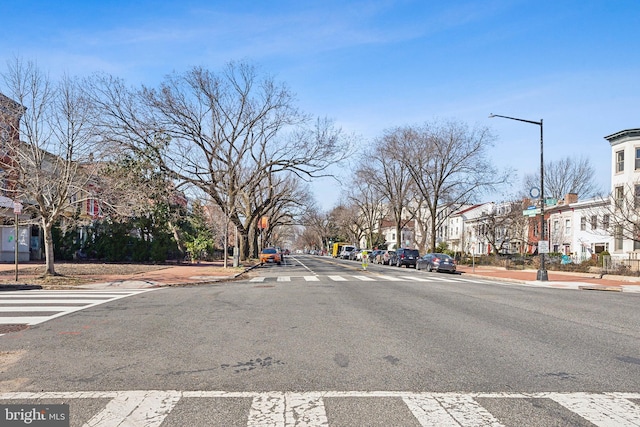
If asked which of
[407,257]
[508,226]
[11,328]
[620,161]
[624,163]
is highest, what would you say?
[620,161]

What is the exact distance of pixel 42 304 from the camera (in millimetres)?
12875

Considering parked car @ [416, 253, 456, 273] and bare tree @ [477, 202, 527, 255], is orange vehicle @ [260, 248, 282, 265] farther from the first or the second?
bare tree @ [477, 202, 527, 255]

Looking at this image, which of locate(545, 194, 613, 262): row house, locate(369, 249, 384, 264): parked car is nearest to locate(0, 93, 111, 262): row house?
locate(369, 249, 384, 264): parked car

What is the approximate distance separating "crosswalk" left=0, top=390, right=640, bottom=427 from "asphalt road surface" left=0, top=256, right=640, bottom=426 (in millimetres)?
20

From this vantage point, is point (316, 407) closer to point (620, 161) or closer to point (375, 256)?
point (620, 161)

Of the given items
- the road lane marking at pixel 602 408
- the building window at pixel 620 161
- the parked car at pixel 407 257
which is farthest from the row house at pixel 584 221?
the road lane marking at pixel 602 408

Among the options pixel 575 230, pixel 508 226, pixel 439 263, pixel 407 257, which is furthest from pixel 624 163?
pixel 407 257

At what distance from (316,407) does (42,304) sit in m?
10.1

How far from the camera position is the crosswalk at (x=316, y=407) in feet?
16.0

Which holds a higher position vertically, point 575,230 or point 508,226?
point 508,226

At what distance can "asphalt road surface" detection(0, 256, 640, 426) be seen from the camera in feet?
16.8

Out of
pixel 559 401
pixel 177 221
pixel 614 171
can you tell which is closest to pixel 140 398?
pixel 559 401

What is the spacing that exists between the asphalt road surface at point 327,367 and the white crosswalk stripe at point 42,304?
0.50 meters

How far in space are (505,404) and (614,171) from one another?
4343 cm
